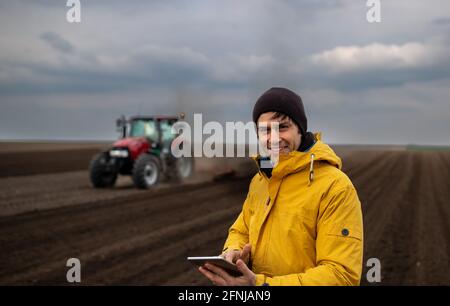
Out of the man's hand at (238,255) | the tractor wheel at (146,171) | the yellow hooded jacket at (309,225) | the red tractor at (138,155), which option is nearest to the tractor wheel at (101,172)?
the red tractor at (138,155)

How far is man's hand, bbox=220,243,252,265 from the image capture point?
1.86 m

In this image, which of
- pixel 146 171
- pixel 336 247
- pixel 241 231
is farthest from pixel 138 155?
pixel 336 247

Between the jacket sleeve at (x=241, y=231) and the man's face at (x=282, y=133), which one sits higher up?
the man's face at (x=282, y=133)

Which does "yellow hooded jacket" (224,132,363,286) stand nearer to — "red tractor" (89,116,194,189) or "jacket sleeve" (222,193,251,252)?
"jacket sleeve" (222,193,251,252)

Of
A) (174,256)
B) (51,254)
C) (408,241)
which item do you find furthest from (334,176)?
(408,241)

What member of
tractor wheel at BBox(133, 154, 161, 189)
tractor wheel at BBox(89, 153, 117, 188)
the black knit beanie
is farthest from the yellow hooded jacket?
tractor wheel at BBox(89, 153, 117, 188)

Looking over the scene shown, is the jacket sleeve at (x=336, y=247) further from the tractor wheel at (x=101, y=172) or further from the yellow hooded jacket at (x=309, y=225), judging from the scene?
the tractor wheel at (x=101, y=172)

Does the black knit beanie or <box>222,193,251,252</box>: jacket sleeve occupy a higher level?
the black knit beanie

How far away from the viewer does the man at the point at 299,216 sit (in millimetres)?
1717

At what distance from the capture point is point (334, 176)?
177 cm

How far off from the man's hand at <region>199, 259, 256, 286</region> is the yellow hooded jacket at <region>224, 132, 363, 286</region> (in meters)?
0.04

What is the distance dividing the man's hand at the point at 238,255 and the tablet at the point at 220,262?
11cm

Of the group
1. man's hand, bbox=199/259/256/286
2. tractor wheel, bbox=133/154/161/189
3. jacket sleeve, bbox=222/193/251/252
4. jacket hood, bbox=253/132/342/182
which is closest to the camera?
man's hand, bbox=199/259/256/286

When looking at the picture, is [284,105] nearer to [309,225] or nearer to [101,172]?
[309,225]
